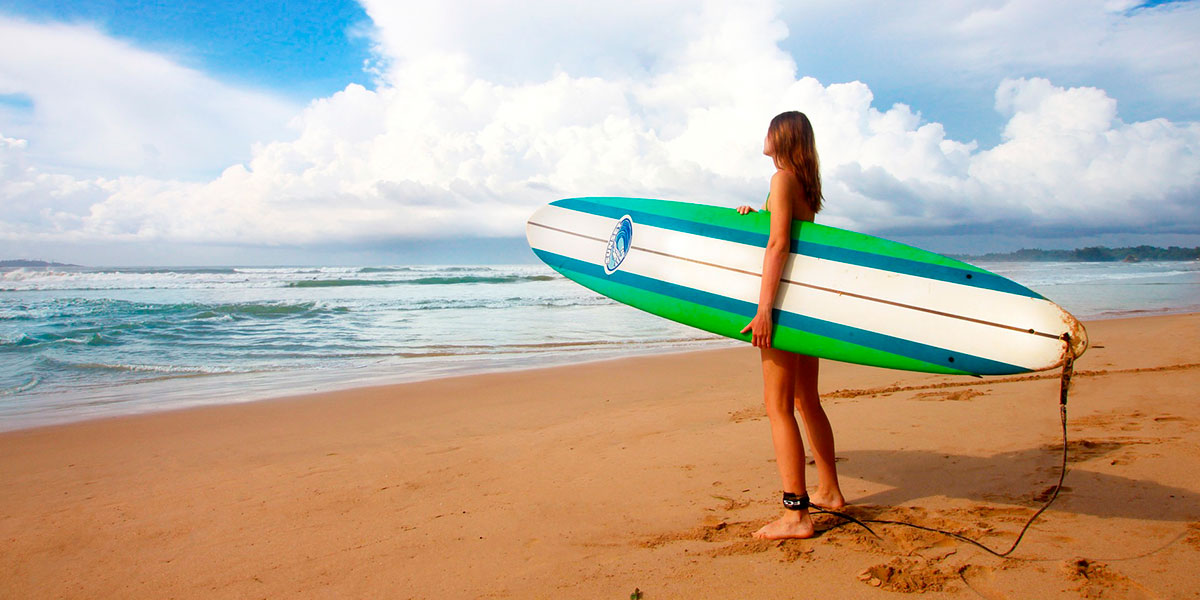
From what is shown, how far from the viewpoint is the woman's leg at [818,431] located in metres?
2.49

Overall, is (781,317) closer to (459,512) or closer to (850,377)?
(459,512)

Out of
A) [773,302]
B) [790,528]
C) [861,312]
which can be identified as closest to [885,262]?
[861,312]

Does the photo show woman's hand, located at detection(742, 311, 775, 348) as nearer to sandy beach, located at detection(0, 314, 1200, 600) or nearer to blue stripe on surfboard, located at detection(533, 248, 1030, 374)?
blue stripe on surfboard, located at detection(533, 248, 1030, 374)

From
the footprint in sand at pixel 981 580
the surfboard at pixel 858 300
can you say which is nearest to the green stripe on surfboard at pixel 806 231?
the surfboard at pixel 858 300

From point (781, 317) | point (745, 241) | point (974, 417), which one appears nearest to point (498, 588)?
point (781, 317)

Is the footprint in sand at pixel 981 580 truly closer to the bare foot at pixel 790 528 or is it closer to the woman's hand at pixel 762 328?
the bare foot at pixel 790 528

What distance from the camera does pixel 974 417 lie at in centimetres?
392

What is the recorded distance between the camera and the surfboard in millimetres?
2389

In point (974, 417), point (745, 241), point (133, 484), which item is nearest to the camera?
point (745, 241)

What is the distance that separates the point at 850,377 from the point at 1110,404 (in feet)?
6.68

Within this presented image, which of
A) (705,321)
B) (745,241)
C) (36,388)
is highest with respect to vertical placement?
(745,241)

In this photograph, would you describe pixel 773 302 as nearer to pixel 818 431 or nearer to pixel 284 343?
pixel 818 431

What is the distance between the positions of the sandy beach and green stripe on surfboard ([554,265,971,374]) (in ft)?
1.85

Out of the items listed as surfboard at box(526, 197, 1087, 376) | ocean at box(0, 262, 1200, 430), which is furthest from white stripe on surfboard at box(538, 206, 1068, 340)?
ocean at box(0, 262, 1200, 430)
